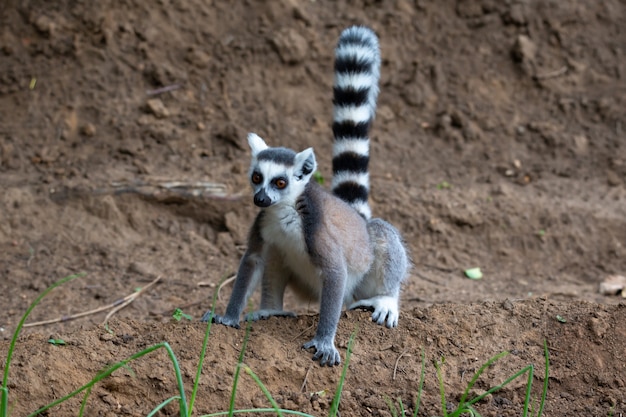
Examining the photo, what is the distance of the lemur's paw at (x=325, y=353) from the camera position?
4582 millimetres

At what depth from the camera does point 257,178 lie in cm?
494

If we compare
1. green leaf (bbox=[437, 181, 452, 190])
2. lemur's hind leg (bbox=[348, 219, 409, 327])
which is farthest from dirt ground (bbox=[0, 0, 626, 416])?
lemur's hind leg (bbox=[348, 219, 409, 327])

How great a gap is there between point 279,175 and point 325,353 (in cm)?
110

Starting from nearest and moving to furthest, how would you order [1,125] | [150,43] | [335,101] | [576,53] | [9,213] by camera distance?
1. [335,101]
2. [9,213]
3. [1,125]
4. [150,43]
5. [576,53]

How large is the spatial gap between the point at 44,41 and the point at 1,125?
43.1 inches

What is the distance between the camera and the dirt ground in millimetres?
6878

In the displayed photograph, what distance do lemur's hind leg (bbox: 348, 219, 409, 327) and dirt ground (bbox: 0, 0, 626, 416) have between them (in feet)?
1.44

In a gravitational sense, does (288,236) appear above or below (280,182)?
below

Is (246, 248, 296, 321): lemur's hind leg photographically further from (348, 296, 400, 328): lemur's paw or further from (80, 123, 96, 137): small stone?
(80, 123, 96, 137): small stone

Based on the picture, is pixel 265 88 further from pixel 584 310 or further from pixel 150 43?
pixel 584 310

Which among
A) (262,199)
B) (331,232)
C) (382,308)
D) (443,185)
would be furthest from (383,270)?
(443,185)

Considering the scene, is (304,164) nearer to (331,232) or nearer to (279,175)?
(279,175)

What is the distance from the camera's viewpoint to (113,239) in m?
7.59

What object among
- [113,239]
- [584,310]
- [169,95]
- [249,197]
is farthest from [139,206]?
[584,310]
